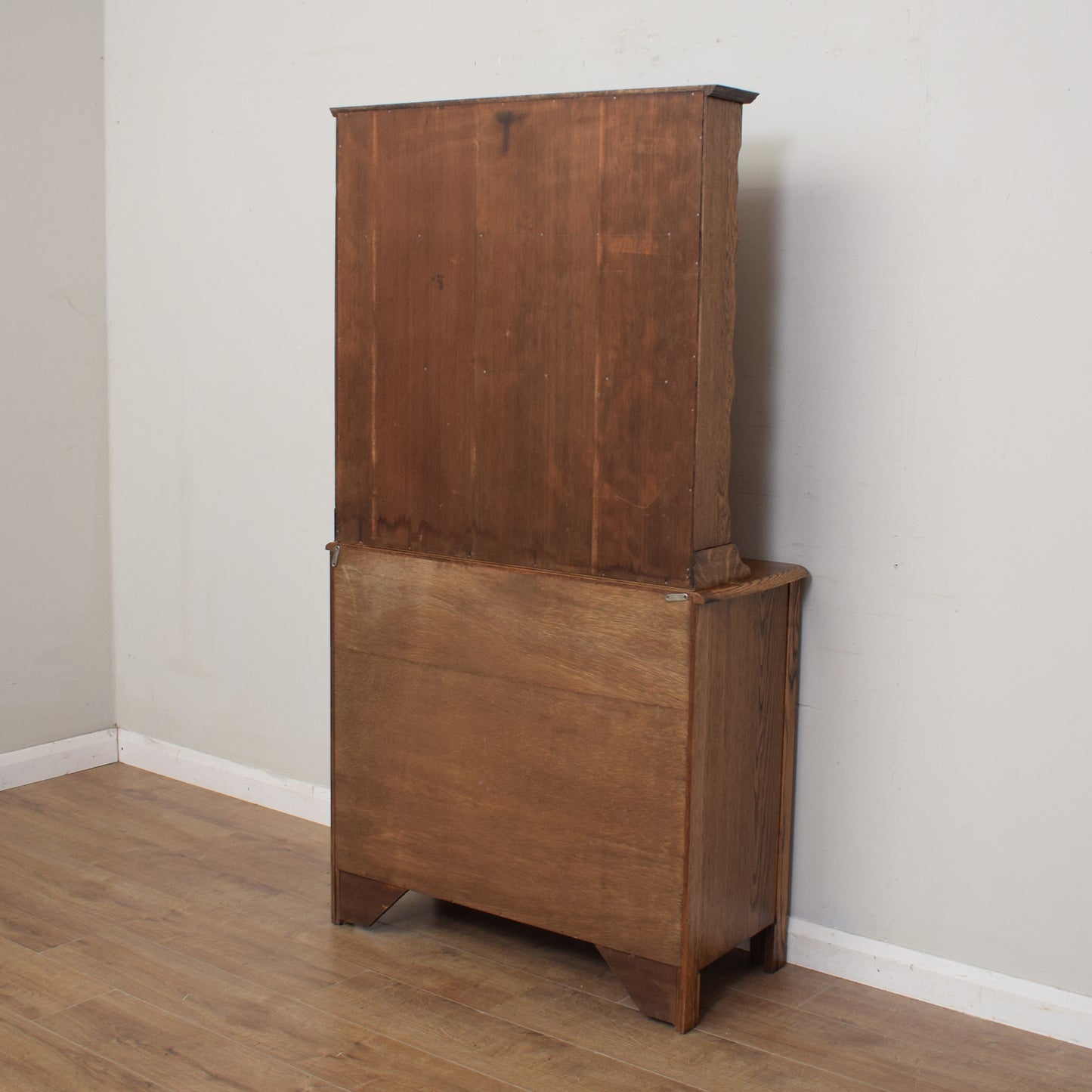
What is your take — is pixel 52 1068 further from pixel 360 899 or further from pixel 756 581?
pixel 756 581

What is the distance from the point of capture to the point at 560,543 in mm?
2367

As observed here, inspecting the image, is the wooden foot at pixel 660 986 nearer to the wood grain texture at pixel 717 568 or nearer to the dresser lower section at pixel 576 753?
the dresser lower section at pixel 576 753

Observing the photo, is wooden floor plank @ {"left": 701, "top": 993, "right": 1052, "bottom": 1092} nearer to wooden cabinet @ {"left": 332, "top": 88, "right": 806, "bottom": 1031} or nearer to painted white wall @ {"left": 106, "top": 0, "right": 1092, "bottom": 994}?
wooden cabinet @ {"left": 332, "top": 88, "right": 806, "bottom": 1031}

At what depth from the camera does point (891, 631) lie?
2477mm

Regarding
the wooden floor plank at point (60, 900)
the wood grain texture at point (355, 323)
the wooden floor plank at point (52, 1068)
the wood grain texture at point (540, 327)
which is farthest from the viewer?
the wooden floor plank at point (60, 900)

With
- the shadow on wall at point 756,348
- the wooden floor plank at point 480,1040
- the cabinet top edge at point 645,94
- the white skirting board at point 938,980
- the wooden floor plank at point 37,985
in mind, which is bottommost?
the wooden floor plank at point 480,1040

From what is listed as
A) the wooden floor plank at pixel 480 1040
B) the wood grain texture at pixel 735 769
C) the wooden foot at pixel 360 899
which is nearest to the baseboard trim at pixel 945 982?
the wood grain texture at pixel 735 769

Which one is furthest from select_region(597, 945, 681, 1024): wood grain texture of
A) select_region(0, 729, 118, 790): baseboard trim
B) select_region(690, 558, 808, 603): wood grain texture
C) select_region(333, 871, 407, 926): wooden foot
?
select_region(0, 729, 118, 790): baseboard trim

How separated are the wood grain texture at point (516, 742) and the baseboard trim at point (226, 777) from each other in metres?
0.69

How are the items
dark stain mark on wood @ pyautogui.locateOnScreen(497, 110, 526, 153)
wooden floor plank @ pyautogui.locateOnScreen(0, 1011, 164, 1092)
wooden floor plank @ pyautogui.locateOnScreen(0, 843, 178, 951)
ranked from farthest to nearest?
wooden floor plank @ pyautogui.locateOnScreen(0, 843, 178, 951) → dark stain mark on wood @ pyautogui.locateOnScreen(497, 110, 526, 153) → wooden floor plank @ pyautogui.locateOnScreen(0, 1011, 164, 1092)

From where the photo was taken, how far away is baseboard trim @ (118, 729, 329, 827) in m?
3.40

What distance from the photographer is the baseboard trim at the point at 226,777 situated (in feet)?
11.2

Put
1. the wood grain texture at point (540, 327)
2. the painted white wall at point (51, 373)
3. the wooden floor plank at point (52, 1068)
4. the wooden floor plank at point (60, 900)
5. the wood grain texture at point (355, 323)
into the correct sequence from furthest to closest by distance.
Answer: the painted white wall at point (51, 373) → the wooden floor plank at point (60, 900) → the wood grain texture at point (355, 323) → the wood grain texture at point (540, 327) → the wooden floor plank at point (52, 1068)

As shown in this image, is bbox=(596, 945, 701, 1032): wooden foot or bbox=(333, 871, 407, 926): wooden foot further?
bbox=(333, 871, 407, 926): wooden foot
